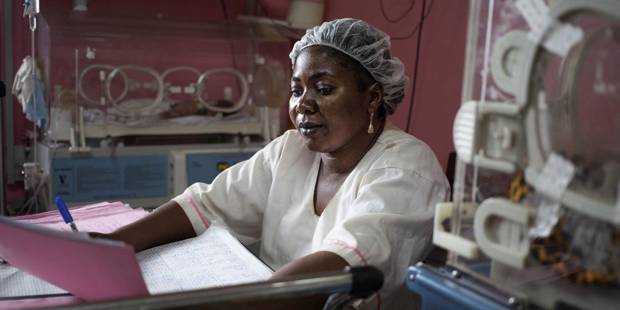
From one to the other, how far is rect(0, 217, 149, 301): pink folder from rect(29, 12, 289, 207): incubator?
1863 mm

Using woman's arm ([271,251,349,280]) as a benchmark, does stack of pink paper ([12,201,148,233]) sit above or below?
below

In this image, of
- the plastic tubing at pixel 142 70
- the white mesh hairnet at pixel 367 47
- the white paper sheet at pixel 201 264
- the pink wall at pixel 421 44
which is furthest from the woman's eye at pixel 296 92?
the plastic tubing at pixel 142 70

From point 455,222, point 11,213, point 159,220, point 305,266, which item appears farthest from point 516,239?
point 11,213

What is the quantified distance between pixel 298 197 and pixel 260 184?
5.2 inches

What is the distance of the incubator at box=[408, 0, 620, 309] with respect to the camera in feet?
2.06

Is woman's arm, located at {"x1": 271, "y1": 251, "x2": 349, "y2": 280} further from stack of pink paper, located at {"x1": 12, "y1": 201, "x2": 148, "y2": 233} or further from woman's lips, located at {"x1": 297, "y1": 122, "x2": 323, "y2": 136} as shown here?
stack of pink paper, located at {"x1": 12, "y1": 201, "x2": 148, "y2": 233}

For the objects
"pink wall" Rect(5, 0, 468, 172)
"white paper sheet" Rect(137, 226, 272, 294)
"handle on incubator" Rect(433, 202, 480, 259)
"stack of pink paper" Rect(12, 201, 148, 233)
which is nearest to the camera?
"handle on incubator" Rect(433, 202, 480, 259)

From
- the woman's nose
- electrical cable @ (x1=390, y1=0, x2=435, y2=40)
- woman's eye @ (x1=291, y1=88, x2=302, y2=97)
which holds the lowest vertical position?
the woman's nose

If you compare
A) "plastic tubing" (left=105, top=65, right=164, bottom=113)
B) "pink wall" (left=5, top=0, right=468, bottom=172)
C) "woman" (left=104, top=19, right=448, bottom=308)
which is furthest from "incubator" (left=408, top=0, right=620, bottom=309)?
"plastic tubing" (left=105, top=65, right=164, bottom=113)

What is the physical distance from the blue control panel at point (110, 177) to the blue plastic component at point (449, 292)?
2.22 m

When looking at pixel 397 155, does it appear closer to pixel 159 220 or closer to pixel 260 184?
pixel 260 184

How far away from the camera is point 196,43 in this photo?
10.7ft

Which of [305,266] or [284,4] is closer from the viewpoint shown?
[305,266]

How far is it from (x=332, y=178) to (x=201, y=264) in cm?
39
